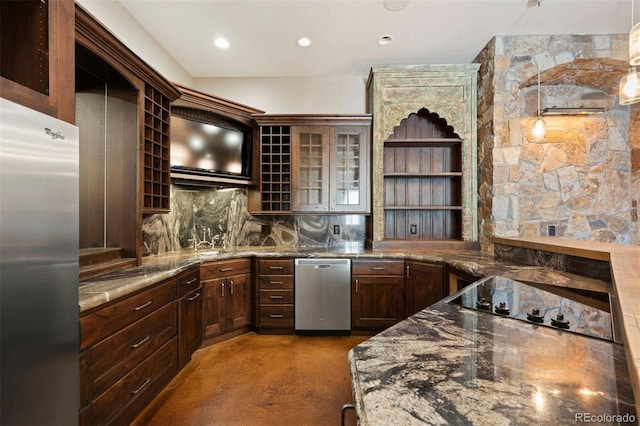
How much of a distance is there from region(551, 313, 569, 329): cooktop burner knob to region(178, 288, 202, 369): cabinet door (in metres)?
2.38

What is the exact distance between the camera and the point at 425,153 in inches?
148

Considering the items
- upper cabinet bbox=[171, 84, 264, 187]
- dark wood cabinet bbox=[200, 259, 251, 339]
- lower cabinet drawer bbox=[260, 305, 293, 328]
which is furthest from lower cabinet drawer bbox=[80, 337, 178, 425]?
upper cabinet bbox=[171, 84, 264, 187]

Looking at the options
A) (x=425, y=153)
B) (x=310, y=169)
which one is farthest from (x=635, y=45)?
(x=310, y=169)

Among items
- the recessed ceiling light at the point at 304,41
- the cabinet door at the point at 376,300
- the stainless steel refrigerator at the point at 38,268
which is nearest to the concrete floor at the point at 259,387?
the cabinet door at the point at 376,300

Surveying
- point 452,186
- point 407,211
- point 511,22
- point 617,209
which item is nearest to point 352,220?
point 407,211

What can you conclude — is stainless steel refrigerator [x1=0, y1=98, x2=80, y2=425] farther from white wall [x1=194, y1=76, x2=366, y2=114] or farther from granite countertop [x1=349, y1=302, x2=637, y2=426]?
white wall [x1=194, y1=76, x2=366, y2=114]

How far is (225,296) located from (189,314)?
21.2 inches

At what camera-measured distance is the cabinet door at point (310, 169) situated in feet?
11.6

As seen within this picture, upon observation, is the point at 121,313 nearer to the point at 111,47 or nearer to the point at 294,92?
the point at 111,47

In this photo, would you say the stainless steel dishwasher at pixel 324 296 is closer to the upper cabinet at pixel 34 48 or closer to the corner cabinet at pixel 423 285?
the corner cabinet at pixel 423 285

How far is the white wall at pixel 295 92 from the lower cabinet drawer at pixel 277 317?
2.45m

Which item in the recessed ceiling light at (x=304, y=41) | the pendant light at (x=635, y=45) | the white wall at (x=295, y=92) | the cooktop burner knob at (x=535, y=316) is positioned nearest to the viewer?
the cooktop burner knob at (x=535, y=316)

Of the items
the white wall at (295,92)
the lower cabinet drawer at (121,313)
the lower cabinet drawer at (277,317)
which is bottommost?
the lower cabinet drawer at (277,317)

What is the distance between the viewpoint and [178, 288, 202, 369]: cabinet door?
238cm
